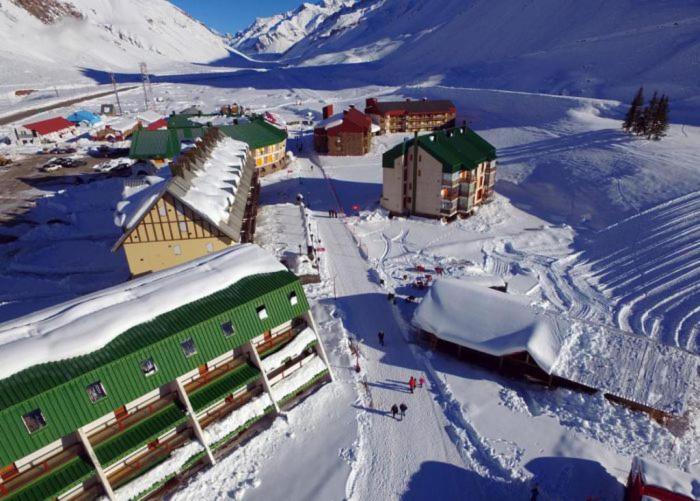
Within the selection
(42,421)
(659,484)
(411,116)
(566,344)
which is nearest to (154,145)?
(411,116)

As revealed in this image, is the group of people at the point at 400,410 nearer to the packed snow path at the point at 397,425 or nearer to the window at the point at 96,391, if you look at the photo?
the packed snow path at the point at 397,425

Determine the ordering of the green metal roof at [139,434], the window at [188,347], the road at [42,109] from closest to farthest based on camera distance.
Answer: the green metal roof at [139,434], the window at [188,347], the road at [42,109]

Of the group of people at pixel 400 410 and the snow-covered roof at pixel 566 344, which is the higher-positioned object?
the snow-covered roof at pixel 566 344

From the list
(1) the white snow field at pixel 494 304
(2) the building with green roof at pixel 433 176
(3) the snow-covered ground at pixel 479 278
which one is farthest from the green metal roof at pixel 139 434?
(2) the building with green roof at pixel 433 176

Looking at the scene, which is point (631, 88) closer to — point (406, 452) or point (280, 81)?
point (406, 452)

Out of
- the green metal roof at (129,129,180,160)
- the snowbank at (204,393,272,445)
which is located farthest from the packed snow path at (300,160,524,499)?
the green metal roof at (129,129,180,160)

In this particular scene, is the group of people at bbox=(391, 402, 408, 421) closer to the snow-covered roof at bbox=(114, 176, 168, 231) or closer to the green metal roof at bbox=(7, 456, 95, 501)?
the green metal roof at bbox=(7, 456, 95, 501)

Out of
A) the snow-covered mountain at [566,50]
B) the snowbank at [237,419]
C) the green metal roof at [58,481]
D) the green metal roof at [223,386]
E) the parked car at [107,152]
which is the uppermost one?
the snow-covered mountain at [566,50]

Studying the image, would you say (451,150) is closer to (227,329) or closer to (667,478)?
(227,329)
